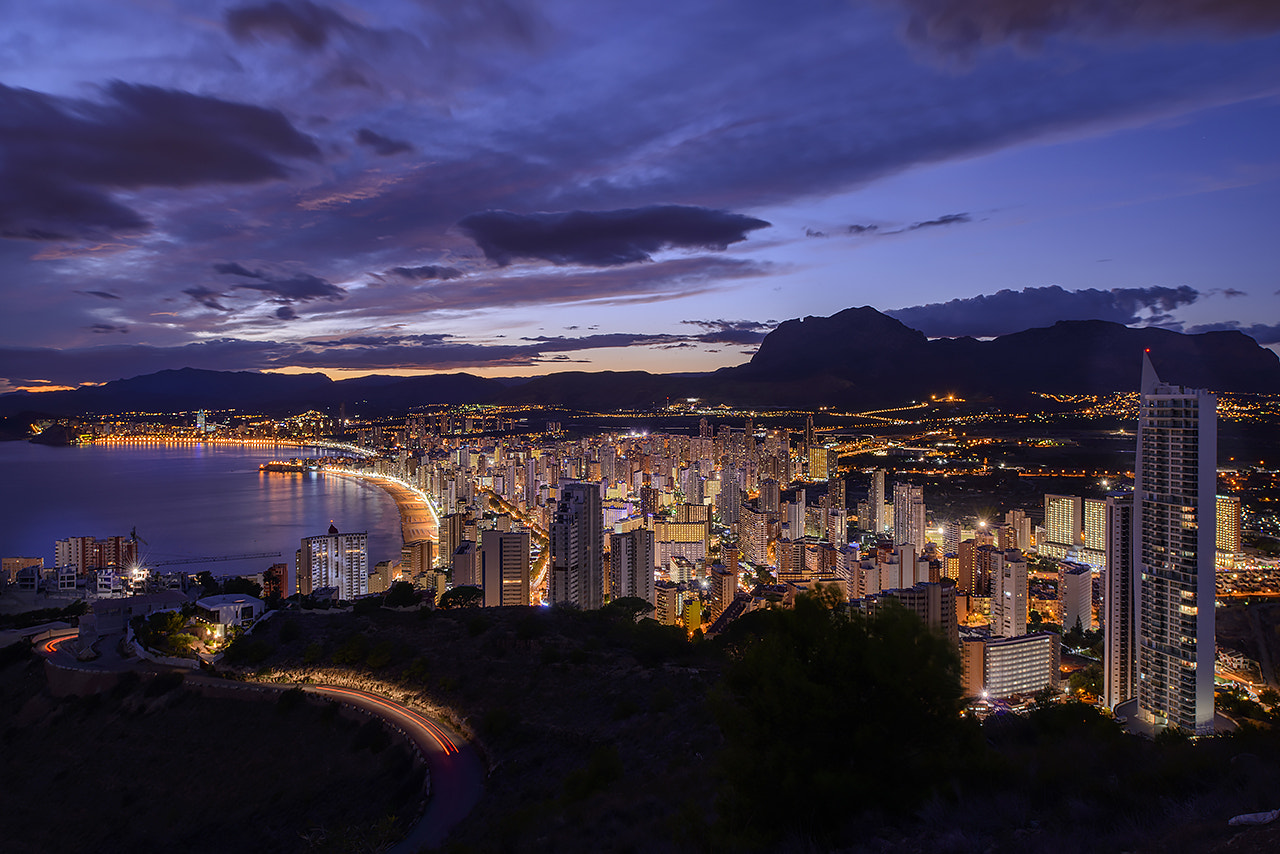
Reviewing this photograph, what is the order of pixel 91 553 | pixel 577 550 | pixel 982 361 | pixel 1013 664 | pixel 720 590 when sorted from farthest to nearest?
1. pixel 982 361
2. pixel 91 553
3. pixel 720 590
4. pixel 577 550
5. pixel 1013 664

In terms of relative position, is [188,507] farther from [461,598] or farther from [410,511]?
[461,598]

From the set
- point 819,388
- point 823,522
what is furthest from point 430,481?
point 819,388

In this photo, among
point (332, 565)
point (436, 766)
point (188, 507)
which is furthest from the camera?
point (188, 507)

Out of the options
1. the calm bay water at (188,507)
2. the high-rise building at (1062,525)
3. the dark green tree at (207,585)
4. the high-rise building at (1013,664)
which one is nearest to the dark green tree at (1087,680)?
the high-rise building at (1013,664)

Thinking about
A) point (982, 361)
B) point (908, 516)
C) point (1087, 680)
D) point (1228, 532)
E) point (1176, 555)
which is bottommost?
point (1087, 680)

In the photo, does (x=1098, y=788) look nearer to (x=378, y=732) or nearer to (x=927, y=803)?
(x=927, y=803)

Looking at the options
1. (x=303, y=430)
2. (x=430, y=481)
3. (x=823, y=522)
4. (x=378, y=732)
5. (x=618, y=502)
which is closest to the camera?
(x=378, y=732)

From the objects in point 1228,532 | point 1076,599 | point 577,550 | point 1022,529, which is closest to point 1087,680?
point 1076,599

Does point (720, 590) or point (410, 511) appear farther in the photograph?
point (410, 511)
